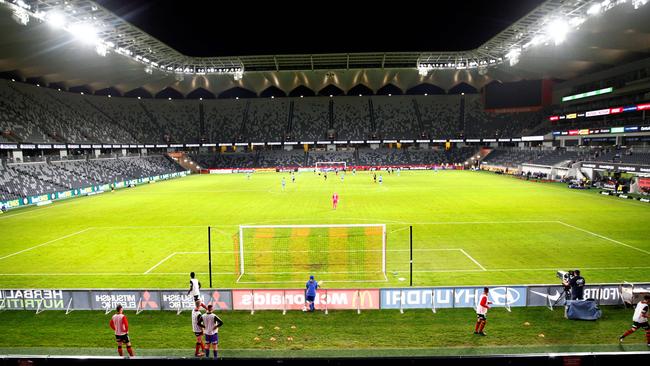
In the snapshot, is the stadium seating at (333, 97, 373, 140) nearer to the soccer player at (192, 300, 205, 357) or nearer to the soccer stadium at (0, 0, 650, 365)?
the soccer stadium at (0, 0, 650, 365)

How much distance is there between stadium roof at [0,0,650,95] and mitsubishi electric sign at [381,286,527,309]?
109 feet

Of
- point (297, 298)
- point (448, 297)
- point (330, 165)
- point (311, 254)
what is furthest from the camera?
point (330, 165)

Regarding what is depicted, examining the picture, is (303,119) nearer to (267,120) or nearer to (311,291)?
(267,120)

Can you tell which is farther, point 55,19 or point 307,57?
point 307,57

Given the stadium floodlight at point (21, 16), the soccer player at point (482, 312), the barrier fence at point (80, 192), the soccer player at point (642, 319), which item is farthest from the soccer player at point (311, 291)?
the barrier fence at point (80, 192)

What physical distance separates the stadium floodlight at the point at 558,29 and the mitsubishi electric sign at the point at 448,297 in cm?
4031

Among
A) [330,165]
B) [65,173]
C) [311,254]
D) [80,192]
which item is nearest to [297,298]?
[311,254]

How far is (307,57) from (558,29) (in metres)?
40.0

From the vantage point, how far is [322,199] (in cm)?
3891

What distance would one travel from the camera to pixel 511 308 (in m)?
13.4

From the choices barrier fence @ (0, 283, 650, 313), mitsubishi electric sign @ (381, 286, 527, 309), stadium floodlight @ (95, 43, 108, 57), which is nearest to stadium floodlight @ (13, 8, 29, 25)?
stadium floodlight @ (95, 43, 108, 57)

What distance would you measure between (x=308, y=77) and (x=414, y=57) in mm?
22560

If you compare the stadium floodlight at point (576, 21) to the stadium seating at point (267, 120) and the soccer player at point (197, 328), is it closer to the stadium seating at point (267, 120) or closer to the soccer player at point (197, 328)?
the soccer player at point (197, 328)

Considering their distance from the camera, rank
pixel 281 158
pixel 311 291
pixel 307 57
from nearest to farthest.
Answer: pixel 311 291 < pixel 307 57 < pixel 281 158
